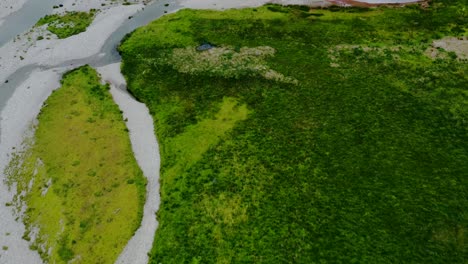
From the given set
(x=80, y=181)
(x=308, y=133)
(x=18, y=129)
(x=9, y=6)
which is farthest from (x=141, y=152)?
(x=9, y=6)

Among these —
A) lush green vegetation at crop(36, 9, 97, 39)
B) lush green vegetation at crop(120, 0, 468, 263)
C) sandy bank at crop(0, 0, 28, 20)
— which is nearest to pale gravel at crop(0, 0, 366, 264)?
lush green vegetation at crop(36, 9, 97, 39)

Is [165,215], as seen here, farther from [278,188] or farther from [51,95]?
[51,95]

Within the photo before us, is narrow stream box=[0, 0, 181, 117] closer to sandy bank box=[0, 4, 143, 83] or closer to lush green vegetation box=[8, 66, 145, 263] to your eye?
sandy bank box=[0, 4, 143, 83]

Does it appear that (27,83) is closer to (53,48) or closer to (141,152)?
(53,48)

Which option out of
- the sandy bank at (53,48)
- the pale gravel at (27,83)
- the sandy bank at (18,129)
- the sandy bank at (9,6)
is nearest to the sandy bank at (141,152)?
the sandy bank at (53,48)

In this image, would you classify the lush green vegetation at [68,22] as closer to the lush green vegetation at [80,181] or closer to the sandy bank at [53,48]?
the sandy bank at [53,48]

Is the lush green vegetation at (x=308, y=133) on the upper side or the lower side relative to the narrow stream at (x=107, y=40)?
lower
